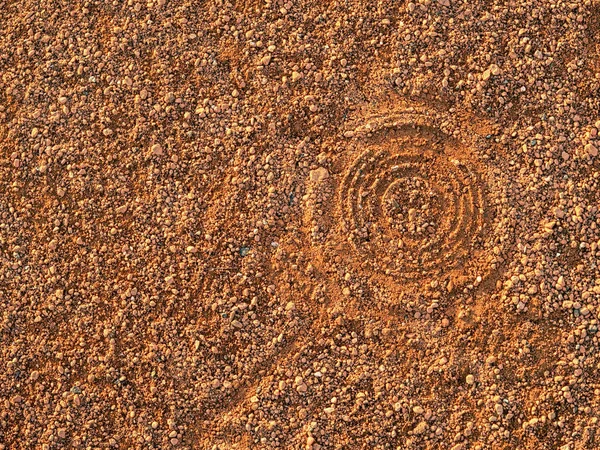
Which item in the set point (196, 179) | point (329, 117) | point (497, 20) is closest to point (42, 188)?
point (196, 179)

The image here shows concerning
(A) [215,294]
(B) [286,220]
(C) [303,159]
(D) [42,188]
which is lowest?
(A) [215,294]

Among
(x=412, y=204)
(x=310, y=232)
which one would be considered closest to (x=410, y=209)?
(x=412, y=204)

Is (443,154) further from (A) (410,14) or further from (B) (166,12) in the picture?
(B) (166,12)

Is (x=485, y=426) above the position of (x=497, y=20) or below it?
below

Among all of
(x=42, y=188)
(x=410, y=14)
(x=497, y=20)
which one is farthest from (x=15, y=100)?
(x=497, y=20)

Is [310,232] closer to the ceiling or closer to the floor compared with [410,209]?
closer to the ceiling

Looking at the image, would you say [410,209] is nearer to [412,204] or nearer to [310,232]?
[412,204]

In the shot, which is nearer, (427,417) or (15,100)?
(427,417)
